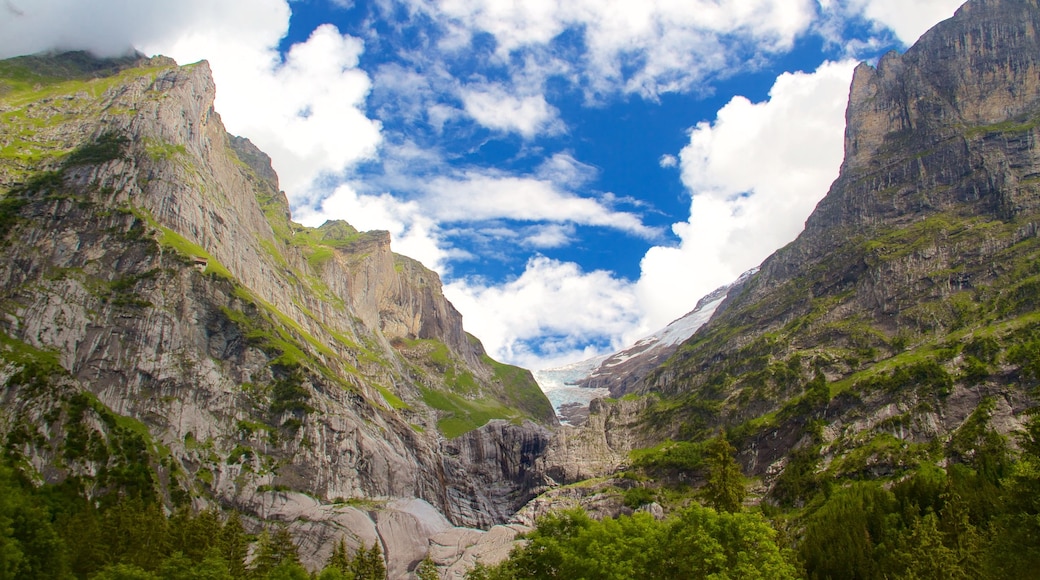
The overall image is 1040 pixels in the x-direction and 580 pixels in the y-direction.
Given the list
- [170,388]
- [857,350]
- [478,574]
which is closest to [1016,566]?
[478,574]

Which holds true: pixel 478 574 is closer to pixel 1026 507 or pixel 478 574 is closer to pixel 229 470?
pixel 1026 507

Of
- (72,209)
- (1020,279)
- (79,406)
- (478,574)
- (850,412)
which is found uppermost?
(72,209)

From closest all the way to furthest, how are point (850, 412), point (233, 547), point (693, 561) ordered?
point (693, 561) → point (233, 547) → point (850, 412)

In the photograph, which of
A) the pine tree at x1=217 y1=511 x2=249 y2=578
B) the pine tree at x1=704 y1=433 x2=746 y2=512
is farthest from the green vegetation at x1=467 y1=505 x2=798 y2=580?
the pine tree at x1=217 y1=511 x2=249 y2=578

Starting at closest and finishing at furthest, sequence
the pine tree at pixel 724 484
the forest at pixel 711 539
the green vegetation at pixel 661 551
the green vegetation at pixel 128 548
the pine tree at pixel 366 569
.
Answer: the forest at pixel 711 539 < the green vegetation at pixel 661 551 < the green vegetation at pixel 128 548 < the pine tree at pixel 724 484 < the pine tree at pixel 366 569

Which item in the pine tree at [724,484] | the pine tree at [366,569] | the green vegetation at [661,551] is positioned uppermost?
the pine tree at [724,484]

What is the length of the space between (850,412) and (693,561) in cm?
13022

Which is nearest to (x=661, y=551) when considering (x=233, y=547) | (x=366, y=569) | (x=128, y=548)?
(x=366, y=569)

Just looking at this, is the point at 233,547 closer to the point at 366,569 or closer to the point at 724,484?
the point at 366,569

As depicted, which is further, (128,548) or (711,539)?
(128,548)

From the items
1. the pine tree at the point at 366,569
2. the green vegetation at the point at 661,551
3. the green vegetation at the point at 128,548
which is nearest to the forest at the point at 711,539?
the green vegetation at the point at 661,551

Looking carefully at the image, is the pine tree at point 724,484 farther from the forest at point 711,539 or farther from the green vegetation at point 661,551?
the green vegetation at point 661,551

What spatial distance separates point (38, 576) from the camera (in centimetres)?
7788

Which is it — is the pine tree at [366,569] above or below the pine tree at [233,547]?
below
